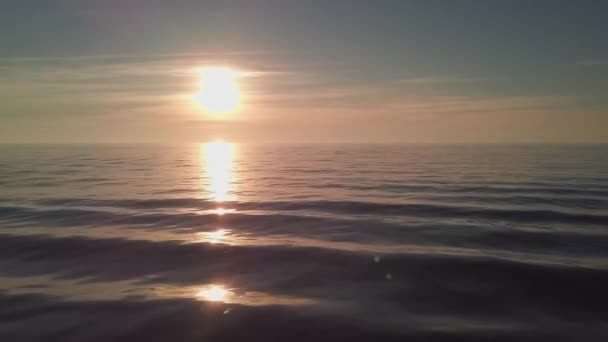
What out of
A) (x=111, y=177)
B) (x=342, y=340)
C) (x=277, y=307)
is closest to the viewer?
(x=342, y=340)

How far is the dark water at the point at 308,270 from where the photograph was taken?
305 inches

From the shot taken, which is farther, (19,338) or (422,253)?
(422,253)

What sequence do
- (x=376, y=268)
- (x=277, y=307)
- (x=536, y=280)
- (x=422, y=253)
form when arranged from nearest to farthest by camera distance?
(x=277, y=307)
(x=536, y=280)
(x=376, y=268)
(x=422, y=253)

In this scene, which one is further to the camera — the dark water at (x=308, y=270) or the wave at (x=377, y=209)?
the wave at (x=377, y=209)

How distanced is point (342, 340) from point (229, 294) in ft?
11.1

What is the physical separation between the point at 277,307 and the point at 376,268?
3.80 meters

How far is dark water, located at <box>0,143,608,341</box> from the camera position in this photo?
775 cm

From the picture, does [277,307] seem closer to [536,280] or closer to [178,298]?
[178,298]

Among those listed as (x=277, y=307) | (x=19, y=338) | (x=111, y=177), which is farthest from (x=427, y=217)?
(x=111, y=177)

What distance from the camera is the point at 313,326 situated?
771cm

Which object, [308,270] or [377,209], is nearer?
[308,270]

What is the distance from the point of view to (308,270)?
11.2 meters

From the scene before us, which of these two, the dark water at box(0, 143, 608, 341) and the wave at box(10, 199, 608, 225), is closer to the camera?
the dark water at box(0, 143, 608, 341)

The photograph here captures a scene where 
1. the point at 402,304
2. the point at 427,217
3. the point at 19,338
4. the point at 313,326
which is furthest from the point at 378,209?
the point at 19,338
